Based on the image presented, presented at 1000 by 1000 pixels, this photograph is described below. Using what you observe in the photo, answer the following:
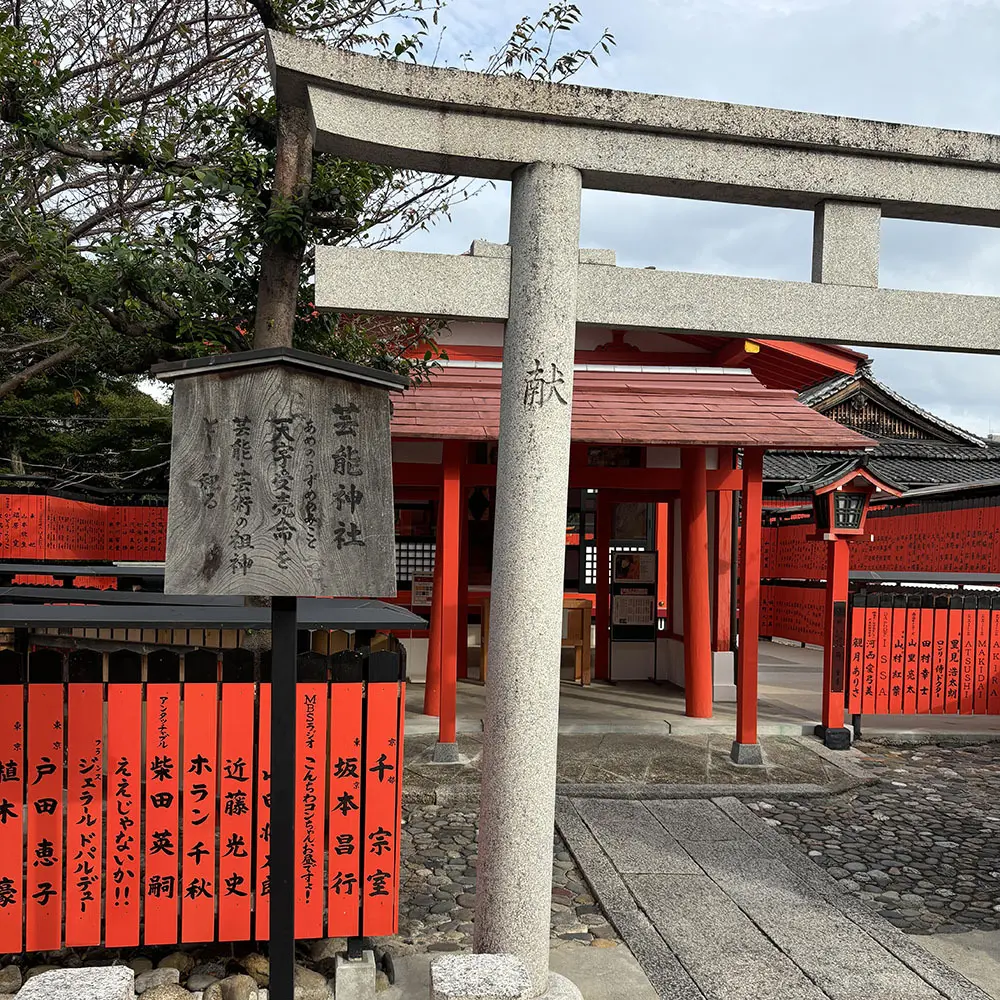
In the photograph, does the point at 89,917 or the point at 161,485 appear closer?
the point at 89,917

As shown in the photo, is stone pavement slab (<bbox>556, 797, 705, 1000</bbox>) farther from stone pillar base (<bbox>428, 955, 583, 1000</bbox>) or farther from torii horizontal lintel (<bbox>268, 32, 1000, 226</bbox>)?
torii horizontal lintel (<bbox>268, 32, 1000, 226</bbox>)

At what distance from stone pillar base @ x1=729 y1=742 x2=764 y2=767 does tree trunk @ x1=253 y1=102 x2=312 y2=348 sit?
17.8 feet

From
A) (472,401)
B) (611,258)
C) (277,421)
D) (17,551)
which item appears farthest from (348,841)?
(17,551)

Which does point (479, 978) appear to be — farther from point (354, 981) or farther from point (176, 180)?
point (176, 180)

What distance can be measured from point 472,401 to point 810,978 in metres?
6.00

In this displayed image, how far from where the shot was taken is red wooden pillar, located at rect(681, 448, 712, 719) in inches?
381

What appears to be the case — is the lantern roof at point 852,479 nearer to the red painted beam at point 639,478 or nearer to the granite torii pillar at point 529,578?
the red painted beam at point 639,478

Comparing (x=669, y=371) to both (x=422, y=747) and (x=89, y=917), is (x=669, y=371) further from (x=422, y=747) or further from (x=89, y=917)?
(x=89, y=917)

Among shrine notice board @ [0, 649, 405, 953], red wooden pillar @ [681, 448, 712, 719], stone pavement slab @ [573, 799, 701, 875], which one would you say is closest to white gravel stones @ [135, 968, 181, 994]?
shrine notice board @ [0, 649, 405, 953]

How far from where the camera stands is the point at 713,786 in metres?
7.49

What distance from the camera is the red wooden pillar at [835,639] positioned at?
9195 mm

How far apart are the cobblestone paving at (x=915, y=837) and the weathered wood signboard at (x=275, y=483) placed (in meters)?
3.83

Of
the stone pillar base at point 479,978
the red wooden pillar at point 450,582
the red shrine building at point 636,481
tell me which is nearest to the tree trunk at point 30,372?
the red shrine building at point 636,481

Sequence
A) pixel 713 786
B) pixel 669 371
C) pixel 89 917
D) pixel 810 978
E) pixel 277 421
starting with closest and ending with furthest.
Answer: pixel 277 421 < pixel 89 917 < pixel 810 978 < pixel 713 786 < pixel 669 371
